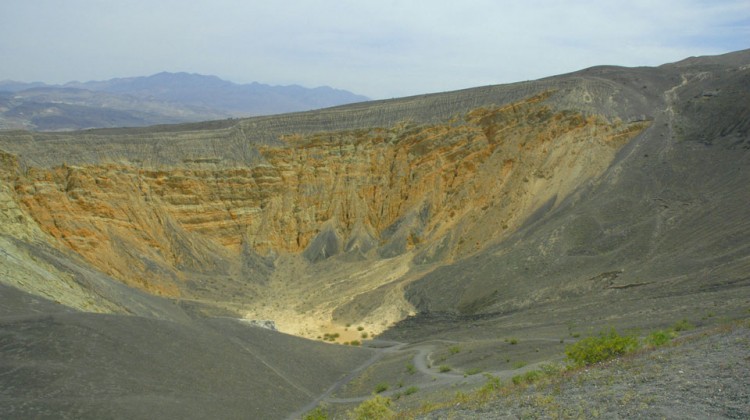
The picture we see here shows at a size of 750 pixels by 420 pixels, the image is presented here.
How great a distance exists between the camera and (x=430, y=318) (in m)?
35.8

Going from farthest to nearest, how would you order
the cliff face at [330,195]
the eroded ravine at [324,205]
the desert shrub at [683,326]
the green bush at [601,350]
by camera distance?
the cliff face at [330,195] → the eroded ravine at [324,205] → the desert shrub at [683,326] → the green bush at [601,350]

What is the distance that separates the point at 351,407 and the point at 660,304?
44.8ft

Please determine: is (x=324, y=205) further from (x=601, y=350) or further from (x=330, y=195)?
(x=601, y=350)

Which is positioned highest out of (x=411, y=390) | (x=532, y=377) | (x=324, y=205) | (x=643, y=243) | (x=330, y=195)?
(x=330, y=195)

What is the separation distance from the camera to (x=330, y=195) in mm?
50656

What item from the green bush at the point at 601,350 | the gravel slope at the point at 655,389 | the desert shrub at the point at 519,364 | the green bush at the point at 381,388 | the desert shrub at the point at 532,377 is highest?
the gravel slope at the point at 655,389

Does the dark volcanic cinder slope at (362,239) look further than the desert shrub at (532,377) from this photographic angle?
Yes

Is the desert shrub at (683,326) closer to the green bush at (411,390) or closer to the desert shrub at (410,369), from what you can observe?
the green bush at (411,390)

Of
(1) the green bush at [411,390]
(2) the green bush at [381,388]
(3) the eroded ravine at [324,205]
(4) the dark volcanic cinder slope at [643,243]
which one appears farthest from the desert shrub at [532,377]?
(3) the eroded ravine at [324,205]

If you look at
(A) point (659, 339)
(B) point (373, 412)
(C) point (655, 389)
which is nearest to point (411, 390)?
(B) point (373, 412)

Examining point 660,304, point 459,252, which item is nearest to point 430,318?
point 459,252

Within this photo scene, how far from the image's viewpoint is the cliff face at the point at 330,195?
3934 centimetres

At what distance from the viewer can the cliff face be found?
129 ft

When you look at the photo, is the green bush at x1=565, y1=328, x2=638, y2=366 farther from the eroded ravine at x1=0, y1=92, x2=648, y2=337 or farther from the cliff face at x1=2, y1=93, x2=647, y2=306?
the cliff face at x1=2, y1=93, x2=647, y2=306
